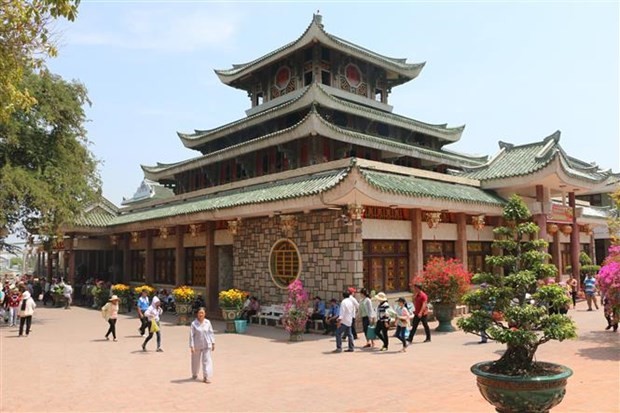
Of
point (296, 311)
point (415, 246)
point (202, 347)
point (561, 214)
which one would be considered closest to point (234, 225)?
point (296, 311)

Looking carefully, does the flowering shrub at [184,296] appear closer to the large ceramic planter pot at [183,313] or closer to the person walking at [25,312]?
the large ceramic planter pot at [183,313]

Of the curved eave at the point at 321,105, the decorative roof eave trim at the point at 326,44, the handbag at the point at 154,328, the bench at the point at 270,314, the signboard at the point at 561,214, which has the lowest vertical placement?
the bench at the point at 270,314

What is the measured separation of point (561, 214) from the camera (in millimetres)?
22109

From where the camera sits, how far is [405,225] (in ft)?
54.7

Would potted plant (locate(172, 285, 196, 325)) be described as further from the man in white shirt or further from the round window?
the man in white shirt

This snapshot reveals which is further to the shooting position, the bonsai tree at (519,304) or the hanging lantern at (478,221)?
the hanging lantern at (478,221)

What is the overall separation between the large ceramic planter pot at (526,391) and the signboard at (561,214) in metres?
16.7

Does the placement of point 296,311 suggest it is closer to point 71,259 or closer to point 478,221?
point 478,221

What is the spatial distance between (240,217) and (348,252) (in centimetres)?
533

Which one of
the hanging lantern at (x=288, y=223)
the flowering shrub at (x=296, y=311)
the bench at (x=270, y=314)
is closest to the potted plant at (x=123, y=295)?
the bench at (x=270, y=314)

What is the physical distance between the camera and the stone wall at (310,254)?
14.8 metres

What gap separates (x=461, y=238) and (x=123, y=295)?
1405 cm

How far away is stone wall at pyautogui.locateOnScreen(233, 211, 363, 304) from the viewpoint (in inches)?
582

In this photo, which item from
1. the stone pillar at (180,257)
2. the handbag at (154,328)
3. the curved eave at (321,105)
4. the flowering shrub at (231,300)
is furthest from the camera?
the stone pillar at (180,257)
